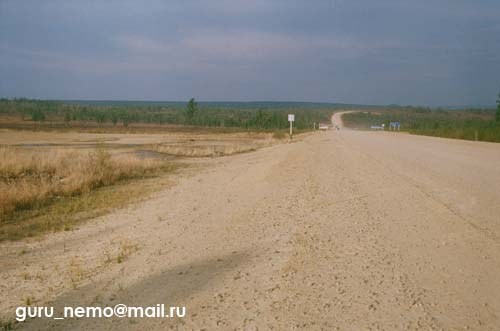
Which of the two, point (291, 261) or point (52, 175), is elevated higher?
point (291, 261)

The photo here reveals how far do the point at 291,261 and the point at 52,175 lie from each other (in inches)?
578

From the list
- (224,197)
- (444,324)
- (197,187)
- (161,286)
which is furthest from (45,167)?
(444,324)

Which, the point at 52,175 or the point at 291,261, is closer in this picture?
the point at 291,261

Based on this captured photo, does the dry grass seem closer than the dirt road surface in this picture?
No

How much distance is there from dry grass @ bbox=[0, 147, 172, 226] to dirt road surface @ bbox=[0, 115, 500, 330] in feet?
10.3

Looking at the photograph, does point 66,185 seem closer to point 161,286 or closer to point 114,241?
point 114,241

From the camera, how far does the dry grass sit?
42.6ft

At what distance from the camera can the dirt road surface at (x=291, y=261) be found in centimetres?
481

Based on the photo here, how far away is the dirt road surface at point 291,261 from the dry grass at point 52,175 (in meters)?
3.15

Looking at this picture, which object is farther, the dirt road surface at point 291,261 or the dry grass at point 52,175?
the dry grass at point 52,175

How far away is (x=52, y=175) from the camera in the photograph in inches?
730

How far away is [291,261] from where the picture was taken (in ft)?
20.5

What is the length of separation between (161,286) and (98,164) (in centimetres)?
1374

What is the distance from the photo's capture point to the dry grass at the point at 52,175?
13.0m
